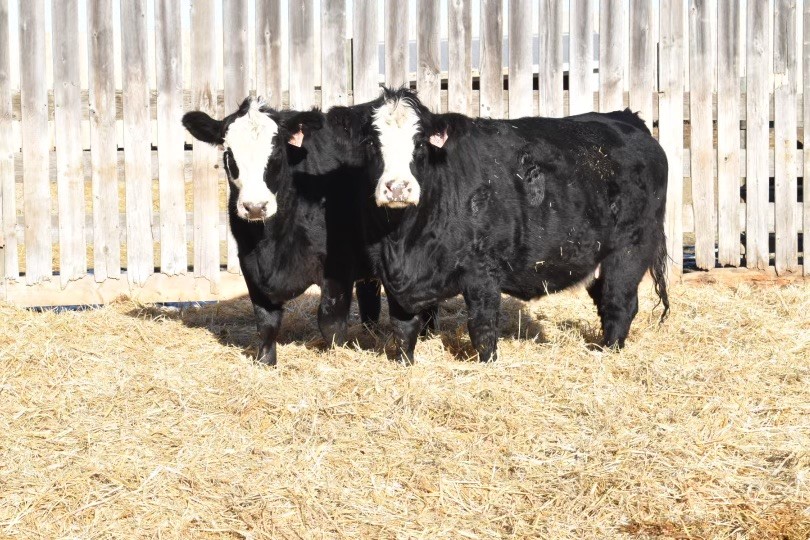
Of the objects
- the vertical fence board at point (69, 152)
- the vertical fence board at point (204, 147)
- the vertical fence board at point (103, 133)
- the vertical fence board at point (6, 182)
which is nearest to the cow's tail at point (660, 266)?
the vertical fence board at point (204, 147)

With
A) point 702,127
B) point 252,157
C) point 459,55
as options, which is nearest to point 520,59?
point 459,55

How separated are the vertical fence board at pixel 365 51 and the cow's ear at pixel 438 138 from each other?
9.90 ft

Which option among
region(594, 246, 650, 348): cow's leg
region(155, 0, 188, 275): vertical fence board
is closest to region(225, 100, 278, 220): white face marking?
region(594, 246, 650, 348): cow's leg

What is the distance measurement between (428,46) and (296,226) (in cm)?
312

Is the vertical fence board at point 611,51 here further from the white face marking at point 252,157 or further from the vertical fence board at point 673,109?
the white face marking at point 252,157

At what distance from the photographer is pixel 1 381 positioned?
20.1 feet

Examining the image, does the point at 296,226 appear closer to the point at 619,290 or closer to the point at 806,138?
the point at 619,290

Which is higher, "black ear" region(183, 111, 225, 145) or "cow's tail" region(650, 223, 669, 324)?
"black ear" region(183, 111, 225, 145)

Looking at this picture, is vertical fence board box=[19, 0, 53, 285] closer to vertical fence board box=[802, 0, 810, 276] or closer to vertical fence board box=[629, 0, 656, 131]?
vertical fence board box=[629, 0, 656, 131]

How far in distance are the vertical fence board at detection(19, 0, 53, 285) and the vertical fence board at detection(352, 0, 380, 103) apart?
2.86 m

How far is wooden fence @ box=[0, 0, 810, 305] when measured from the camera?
30.2 feet

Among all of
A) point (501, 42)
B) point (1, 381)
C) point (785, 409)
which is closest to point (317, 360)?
point (1, 381)

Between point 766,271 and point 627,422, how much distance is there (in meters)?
5.11

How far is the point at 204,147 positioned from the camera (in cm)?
927
